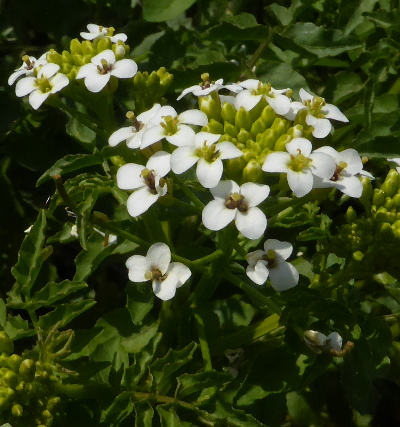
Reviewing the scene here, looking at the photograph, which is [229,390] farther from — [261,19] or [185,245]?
[261,19]

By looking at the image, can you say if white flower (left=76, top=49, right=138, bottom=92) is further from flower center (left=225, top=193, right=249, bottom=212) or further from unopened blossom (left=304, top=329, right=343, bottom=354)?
unopened blossom (left=304, top=329, right=343, bottom=354)

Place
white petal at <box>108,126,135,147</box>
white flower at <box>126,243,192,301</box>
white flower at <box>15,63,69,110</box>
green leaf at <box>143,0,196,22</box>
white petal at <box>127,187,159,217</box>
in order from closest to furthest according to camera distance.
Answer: white petal at <box>127,187,159,217</box> < white flower at <box>126,243,192,301</box> < white petal at <box>108,126,135,147</box> < white flower at <box>15,63,69,110</box> < green leaf at <box>143,0,196,22</box>

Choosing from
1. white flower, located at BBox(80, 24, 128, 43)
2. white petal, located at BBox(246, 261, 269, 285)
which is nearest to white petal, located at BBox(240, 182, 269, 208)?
white petal, located at BBox(246, 261, 269, 285)

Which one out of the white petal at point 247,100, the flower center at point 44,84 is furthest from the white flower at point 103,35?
the white petal at point 247,100

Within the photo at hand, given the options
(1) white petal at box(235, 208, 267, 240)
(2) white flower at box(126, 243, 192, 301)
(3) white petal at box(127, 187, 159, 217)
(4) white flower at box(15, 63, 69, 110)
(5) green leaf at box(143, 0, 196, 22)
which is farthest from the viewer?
(5) green leaf at box(143, 0, 196, 22)

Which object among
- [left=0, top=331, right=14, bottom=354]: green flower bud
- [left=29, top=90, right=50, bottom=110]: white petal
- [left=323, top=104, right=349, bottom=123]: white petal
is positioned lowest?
[left=0, top=331, right=14, bottom=354]: green flower bud

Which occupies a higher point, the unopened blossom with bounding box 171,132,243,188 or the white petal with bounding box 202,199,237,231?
the unopened blossom with bounding box 171,132,243,188

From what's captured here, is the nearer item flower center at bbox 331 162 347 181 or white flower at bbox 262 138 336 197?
white flower at bbox 262 138 336 197

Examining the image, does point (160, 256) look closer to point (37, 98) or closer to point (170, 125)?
point (170, 125)

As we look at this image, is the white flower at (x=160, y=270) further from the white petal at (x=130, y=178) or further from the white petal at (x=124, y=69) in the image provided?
the white petal at (x=124, y=69)
